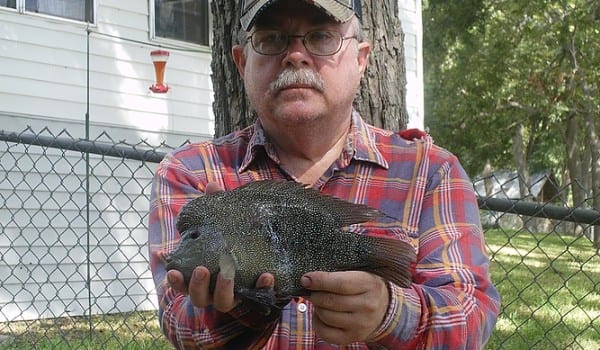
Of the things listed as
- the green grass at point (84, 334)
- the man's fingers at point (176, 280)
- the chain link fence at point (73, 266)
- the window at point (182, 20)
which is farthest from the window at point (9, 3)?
the man's fingers at point (176, 280)

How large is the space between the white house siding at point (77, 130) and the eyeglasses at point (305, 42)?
4.69 m

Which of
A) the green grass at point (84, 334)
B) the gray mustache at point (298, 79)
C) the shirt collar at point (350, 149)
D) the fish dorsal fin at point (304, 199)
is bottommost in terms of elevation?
the green grass at point (84, 334)

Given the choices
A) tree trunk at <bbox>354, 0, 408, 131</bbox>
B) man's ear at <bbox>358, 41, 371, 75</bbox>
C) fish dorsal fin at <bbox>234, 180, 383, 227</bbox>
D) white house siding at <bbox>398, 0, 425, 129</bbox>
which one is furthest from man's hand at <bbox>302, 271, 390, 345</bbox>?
white house siding at <bbox>398, 0, 425, 129</bbox>

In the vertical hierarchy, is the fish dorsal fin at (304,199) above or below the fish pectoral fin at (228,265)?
above

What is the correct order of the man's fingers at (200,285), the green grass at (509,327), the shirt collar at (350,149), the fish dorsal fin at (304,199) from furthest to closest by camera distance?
the green grass at (509,327), the shirt collar at (350,149), the fish dorsal fin at (304,199), the man's fingers at (200,285)

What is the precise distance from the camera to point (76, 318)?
23.4 ft

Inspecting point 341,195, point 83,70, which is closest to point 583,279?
point 83,70

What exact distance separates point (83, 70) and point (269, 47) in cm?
577

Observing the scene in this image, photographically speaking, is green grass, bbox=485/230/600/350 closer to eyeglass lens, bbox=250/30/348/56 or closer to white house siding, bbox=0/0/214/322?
eyeglass lens, bbox=250/30/348/56

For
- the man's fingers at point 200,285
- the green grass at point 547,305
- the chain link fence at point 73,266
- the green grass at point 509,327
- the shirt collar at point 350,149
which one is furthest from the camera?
the chain link fence at point 73,266

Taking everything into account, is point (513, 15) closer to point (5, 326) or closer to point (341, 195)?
point (5, 326)

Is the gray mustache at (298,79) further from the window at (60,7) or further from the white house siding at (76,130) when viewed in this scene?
the window at (60,7)

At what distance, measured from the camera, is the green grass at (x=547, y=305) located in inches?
178

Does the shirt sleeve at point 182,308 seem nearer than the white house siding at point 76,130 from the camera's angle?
Yes
